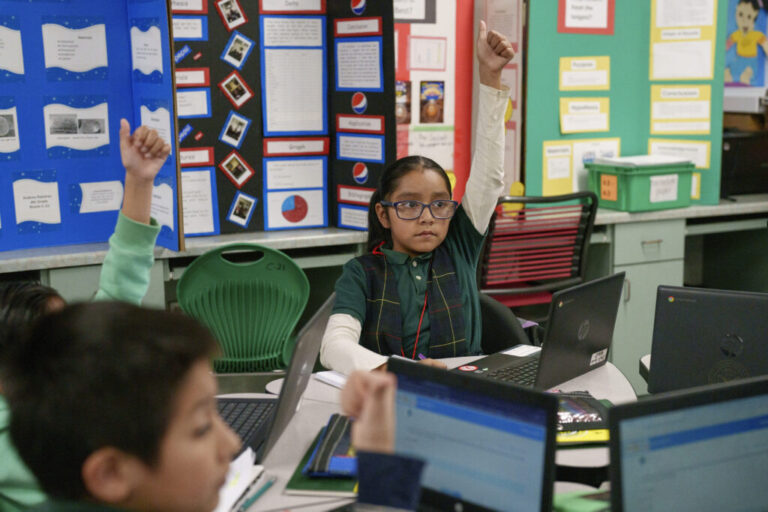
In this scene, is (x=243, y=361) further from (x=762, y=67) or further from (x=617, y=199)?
(x=762, y=67)

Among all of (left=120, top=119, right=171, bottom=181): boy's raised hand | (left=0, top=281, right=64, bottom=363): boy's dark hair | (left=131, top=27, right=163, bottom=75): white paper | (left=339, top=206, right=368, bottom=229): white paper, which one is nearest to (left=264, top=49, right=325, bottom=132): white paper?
(left=339, top=206, right=368, bottom=229): white paper

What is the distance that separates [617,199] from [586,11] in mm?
882

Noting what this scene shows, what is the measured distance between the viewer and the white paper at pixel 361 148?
3.29 m

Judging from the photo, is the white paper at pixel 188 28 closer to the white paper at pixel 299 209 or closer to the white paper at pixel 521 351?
the white paper at pixel 299 209

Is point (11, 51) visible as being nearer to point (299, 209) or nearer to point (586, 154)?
point (299, 209)

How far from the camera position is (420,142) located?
355 cm

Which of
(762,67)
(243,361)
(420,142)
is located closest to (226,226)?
(243,361)

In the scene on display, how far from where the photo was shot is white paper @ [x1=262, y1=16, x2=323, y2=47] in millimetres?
3369

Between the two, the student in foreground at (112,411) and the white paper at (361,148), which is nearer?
the student in foreground at (112,411)

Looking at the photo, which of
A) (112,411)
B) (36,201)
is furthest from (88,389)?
(36,201)

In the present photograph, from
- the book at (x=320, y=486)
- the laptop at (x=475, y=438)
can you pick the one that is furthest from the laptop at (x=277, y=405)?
the laptop at (x=475, y=438)

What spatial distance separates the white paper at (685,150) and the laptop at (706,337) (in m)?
2.43

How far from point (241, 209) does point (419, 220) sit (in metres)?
1.35

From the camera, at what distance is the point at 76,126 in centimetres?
323
